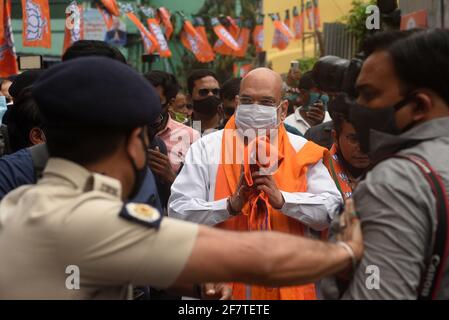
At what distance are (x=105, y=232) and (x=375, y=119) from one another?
0.96 meters

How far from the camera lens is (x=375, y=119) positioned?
2299mm

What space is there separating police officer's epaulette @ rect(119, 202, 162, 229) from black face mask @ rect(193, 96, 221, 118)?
189 inches

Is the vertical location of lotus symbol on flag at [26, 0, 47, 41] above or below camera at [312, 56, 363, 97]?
above

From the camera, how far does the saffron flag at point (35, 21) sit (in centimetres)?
935

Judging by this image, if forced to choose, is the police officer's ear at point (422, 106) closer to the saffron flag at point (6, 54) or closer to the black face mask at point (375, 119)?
the black face mask at point (375, 119)

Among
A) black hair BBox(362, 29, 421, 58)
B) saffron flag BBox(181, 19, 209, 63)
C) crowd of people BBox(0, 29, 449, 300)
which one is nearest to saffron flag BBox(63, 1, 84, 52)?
black hair BBox(362, 29, 421, 58)

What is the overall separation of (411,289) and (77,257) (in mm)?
960

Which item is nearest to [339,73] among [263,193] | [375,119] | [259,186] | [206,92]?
[259,186]

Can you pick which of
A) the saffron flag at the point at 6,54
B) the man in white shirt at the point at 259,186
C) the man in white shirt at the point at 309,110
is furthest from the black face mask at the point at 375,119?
the saffron flag at the point at 6,54

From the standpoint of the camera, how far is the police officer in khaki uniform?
1.87 metres

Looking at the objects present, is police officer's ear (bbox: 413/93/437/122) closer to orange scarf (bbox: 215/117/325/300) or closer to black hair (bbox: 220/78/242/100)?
orange scarf (bbox: 215/117/325/300)

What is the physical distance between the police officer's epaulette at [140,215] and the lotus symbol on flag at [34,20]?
8.01 metres

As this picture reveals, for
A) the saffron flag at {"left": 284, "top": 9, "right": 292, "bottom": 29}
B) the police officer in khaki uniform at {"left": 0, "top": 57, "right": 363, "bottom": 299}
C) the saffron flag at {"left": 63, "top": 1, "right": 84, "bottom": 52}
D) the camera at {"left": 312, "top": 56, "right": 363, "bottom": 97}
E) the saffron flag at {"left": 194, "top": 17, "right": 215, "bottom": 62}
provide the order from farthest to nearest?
the saffron flag at {"left": 284, "top": 9, "right": 292, "bottom": 29}
the saffron flag at {"left": 194, "top": 17, "right": 215, "bottom": 62}
the saffron flag at {"left": 63, "top": 1, "right": 84, "bottom": 52}
the camera at {"left": 312, "top": 56, "right": 363, "bottom": 97}
the police officer in khaki uniform at {"left": 0, "top": 57, "right": 363, "bottom": 299}
